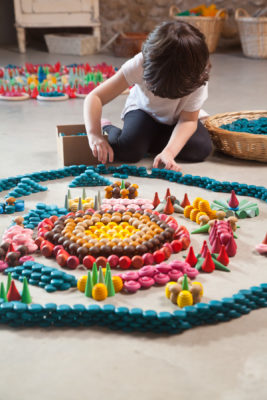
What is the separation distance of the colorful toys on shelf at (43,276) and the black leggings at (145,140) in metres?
0.88

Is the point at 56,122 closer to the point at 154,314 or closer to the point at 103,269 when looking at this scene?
the point at 103,269

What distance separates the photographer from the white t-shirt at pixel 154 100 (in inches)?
76.7

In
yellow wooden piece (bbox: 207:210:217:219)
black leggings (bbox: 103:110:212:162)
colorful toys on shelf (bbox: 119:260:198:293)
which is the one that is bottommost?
black leggings (bbox: 103:110:212:162)

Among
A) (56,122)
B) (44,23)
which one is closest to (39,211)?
(56,122)

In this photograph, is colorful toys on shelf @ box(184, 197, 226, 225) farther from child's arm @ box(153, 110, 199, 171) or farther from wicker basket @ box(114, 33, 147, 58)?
wicker basket @ box(114, 33, 147, 58)

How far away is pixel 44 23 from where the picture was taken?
4.52 m

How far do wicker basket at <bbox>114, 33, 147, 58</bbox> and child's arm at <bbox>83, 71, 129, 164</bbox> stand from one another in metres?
2.48

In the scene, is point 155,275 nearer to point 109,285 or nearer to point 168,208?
point 109,285

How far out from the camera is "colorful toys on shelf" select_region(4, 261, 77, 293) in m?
1.17

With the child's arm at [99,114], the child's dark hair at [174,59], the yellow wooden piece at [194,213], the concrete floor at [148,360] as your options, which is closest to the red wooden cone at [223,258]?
the concrete floor at [148,360]

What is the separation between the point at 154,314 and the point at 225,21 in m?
4.27

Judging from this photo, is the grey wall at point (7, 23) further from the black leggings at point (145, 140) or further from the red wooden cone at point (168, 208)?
the red wooden cone at point (168, 208)

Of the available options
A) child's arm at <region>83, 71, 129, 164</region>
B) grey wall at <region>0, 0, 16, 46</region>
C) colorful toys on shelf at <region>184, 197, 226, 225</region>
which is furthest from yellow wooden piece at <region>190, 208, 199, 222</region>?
grey wall at <region>0, 0, 16, 46</region>

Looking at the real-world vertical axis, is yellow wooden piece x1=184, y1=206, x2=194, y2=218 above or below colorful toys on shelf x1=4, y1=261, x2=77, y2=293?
below
